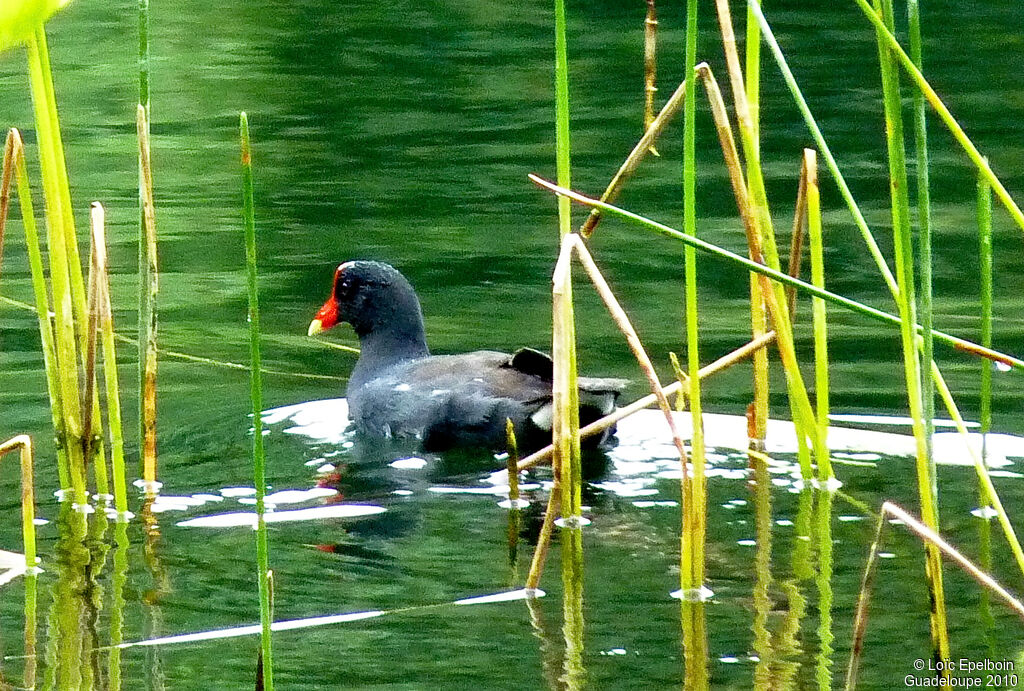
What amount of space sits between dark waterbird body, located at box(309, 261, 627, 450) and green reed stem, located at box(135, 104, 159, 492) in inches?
50.9

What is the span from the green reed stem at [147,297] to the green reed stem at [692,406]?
69.8 inches

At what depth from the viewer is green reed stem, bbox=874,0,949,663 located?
13.0 ft

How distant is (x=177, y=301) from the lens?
938 centimetres

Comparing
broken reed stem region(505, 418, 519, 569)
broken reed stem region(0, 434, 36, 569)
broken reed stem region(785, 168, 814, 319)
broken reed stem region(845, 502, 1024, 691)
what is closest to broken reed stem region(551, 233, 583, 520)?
broken reed stem region(505, 418, 519, 569)

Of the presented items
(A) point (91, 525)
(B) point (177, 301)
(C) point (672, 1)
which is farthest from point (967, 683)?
(C) point (672, 1)

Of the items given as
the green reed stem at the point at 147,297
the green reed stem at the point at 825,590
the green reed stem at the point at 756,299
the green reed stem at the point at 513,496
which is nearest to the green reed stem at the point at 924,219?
the green reed stem at the point at 825,590

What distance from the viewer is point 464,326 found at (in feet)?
29.6

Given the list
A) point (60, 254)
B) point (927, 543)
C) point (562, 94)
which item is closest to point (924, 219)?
point (927, 543)

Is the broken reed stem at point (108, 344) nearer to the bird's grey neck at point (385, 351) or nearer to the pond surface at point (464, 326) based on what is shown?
the pond surface at point (464, 326)

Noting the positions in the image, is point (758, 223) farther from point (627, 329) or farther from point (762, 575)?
point (762, 575)

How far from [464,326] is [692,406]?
420 centimetres

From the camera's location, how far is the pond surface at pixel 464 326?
4.96m

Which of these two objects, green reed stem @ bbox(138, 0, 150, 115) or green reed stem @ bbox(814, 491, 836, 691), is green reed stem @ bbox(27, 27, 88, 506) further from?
green reed stem @ bbox(814, 491, 836, 691)

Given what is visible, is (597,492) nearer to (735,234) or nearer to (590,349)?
(590,349)
